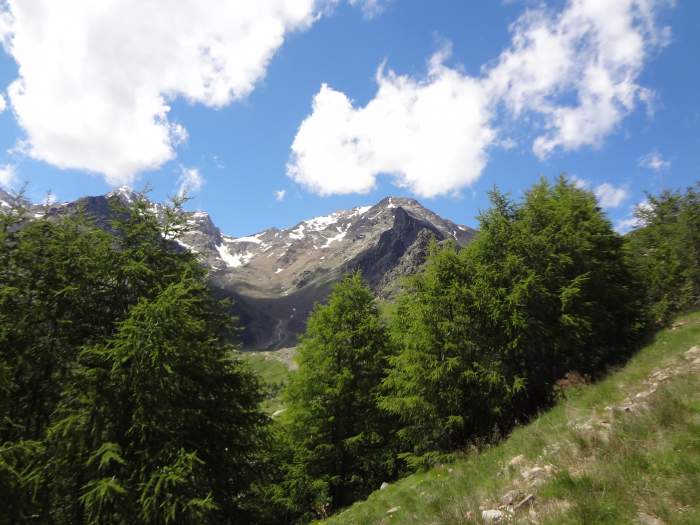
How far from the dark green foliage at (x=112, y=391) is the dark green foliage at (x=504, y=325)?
8588mm

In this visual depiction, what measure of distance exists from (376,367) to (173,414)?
535 inches

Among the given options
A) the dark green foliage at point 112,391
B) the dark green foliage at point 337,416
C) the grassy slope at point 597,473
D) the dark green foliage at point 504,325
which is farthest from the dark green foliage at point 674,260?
the dark green foliage at point 112,391

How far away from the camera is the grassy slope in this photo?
6094 mm

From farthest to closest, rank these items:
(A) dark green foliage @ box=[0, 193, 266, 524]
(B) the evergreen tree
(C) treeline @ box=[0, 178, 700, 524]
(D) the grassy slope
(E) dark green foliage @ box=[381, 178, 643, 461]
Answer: (E) dark green foliage @ box=[381, 178, 643, 461] → (C) treeline @ box=[0, 178, 700, 524] → (A) dark green foliage @ box=[0, 193, 266, 524] → (B) the evergreen tree → (D) the grassy slope

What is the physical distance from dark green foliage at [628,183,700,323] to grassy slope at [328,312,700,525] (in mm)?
14251

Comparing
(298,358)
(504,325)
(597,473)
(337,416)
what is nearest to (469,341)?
(504,325)

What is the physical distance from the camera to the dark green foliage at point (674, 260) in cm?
2591

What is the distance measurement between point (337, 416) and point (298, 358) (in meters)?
4.30

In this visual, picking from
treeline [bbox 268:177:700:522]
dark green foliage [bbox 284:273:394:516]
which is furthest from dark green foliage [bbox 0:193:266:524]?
dark green foliage [bbox 284:273:394:516]

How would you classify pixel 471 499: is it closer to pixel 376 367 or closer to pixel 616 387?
pixel 616 387

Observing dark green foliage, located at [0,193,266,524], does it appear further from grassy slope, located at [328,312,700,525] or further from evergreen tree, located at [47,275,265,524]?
grassy slope, located at [328,312,700,525]

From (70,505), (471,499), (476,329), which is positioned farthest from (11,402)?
(476,329)

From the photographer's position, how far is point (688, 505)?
224 inches

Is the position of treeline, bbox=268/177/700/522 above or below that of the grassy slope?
above
